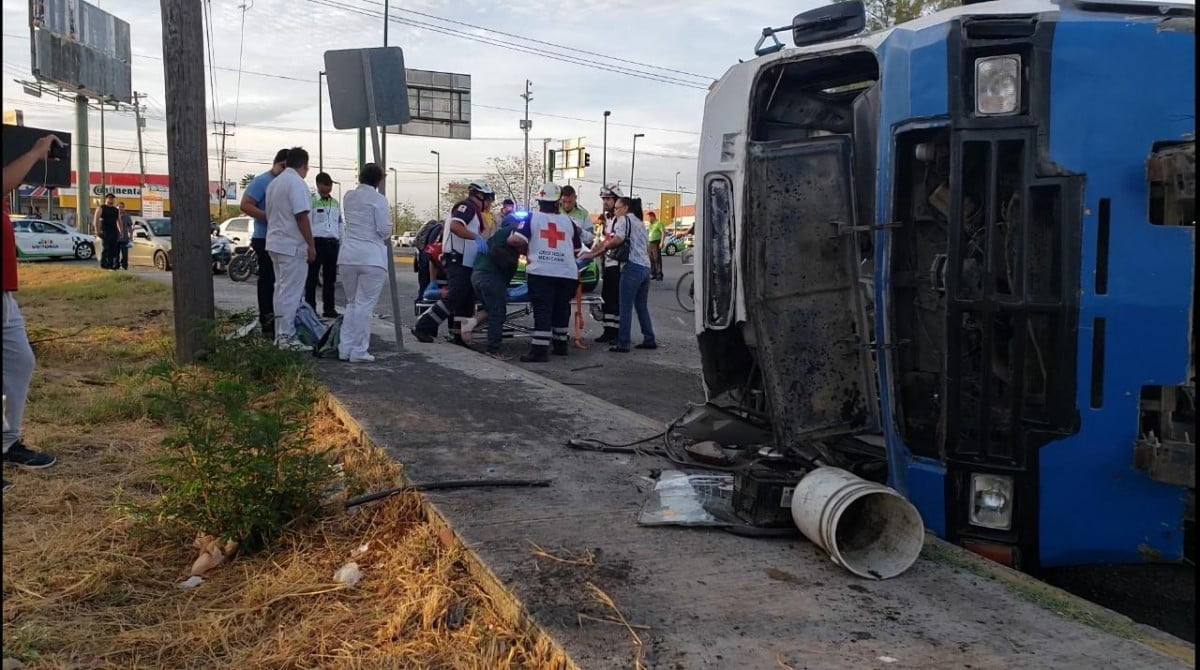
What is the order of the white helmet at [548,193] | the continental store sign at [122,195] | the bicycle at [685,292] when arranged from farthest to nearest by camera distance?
the continental store sign at [122,195] < the bicycle at [685,292] < the white helmet at [548,193]

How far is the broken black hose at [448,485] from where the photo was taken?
3.68 m

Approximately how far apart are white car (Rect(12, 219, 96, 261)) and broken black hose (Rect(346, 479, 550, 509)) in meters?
31.3

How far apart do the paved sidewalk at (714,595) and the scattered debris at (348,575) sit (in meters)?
0.38

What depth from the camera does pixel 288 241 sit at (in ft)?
23.1

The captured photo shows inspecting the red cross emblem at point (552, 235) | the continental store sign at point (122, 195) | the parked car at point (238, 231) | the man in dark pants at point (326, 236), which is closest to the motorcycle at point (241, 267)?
the parked car at point (238, 231)

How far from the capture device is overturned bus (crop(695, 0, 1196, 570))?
2.80 meters

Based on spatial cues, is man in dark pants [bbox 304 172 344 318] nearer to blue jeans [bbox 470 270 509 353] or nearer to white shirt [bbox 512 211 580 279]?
blue jeans [bbox 470 270 509 353]

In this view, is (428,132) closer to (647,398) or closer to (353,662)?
(647,398)

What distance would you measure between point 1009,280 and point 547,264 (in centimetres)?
572

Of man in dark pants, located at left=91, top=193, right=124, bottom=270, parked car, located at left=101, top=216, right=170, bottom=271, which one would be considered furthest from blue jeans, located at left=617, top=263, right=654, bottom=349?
parked car, located at left=101, top=216, right=170, bottom=271

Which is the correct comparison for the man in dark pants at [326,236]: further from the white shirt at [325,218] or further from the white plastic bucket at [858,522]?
the white plastic bucket at [858,522]

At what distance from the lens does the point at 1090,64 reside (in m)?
2.85

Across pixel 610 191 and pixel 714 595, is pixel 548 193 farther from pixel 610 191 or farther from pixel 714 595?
pixel 714 595

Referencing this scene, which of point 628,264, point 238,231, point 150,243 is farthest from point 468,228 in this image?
point 150,243
